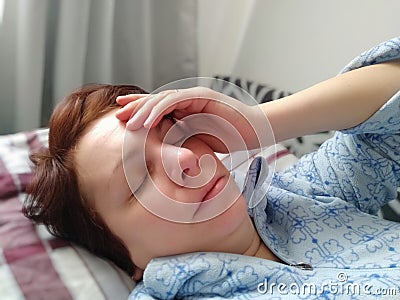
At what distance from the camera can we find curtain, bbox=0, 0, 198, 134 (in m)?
1.31

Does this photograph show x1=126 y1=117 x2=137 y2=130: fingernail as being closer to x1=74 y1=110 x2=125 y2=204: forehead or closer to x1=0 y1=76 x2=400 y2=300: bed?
x1=74 y1=110 x2=125 y2=204: forehead

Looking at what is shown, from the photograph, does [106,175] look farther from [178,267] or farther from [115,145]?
[178,267]

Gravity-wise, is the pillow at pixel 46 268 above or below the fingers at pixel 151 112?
below

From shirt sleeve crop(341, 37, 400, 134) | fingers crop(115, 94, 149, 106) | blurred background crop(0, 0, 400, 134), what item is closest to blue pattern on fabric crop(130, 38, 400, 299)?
shirt sleeve crop(341, 37, 400, 134)

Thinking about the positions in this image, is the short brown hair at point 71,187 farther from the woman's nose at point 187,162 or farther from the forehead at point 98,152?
the woman's nose at point 187,162

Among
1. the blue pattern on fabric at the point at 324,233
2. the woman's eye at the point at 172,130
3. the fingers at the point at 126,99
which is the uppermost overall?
the fingers at the point at 126,99

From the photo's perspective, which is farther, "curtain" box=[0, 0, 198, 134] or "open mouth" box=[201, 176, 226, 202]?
"curtain" box=[0, 0, 198, 134]

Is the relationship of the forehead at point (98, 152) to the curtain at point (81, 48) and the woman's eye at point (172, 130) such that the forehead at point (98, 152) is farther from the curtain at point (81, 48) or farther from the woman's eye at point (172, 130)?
the curtain at point (81, 48)

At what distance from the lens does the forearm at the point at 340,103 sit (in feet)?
2.66

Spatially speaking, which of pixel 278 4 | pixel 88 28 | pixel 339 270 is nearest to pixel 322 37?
pixel 278 4

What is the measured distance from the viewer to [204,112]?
806mm

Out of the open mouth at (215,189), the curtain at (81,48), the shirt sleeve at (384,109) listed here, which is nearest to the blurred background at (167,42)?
the curtain at (81,48)

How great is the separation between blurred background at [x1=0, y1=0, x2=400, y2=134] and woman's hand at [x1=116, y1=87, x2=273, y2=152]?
18.6 inches

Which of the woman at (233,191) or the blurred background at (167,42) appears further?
the blurred background at (167,42)
